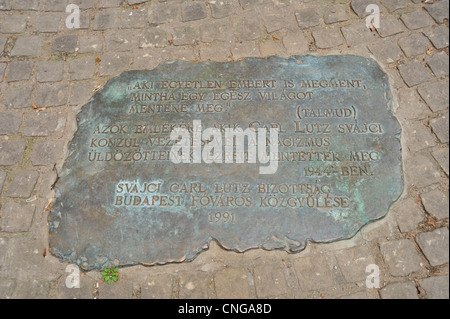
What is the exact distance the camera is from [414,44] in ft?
9.34

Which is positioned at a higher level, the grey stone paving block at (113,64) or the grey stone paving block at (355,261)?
the grey stone paving block at (113,64)

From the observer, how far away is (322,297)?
211 cm

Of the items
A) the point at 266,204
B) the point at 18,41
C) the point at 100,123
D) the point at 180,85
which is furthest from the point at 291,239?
the point at 18,41

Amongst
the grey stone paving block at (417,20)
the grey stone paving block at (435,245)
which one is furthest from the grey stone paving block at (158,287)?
the grey stone paving block at (417,20)

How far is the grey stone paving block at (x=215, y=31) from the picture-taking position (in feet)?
9.93

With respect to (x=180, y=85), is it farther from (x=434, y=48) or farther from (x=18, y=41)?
(x=434, y=48)

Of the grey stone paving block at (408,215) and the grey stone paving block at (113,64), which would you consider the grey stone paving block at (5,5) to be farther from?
the grey stone paving block at (408,215)

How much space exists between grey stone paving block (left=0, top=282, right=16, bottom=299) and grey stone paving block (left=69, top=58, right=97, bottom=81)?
5.41ft

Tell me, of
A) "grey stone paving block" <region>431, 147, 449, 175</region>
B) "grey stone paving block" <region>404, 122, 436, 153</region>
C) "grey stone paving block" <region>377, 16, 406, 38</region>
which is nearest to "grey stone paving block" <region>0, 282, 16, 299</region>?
"grey stone paving block" <region>404, 122, 436, 153</region>

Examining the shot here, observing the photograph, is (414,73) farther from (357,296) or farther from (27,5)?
(27,5)

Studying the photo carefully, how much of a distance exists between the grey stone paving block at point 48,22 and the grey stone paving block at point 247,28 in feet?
5.59

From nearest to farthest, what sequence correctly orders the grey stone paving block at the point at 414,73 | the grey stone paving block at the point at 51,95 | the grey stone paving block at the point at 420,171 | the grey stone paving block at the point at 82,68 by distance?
1. the grey stone paving block at the point at 420,171
2. the grey stone paving block at the point at 414,73
3. the grey stone paving block at the point at 51,95
4. the grey stone paving block at the point at 82,68

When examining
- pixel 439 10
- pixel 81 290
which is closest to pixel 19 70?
pixel 81 290

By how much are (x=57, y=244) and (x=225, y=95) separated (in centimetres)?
161
